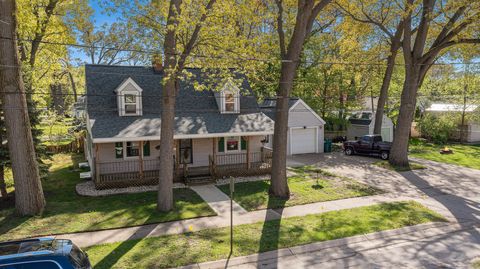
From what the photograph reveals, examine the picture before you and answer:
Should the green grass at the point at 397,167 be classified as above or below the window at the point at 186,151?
below

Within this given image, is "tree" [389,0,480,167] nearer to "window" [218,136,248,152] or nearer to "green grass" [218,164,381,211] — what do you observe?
"green grass" [218,164,381,211]

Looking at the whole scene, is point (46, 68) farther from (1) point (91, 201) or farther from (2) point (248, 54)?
(2) point (248, 54)

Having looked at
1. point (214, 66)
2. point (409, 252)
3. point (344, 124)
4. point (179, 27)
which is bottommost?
point (409, 252)

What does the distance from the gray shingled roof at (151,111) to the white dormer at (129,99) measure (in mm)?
367

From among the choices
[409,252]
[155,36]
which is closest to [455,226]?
[409,252]

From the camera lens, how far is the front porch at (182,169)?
55.7 ft

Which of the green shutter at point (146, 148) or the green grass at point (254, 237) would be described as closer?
the green grass at point (254, 237)

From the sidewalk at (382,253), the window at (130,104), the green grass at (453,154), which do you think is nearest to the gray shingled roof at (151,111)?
the window at (130,104)

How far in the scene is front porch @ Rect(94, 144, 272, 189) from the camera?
17.0 m

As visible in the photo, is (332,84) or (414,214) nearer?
(414,214)

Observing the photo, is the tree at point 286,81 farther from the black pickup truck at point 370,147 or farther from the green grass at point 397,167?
the black pickup truck at point 370,147

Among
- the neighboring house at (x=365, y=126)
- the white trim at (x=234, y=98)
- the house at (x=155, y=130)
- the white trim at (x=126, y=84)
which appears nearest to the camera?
the house at (x=155, y=130)

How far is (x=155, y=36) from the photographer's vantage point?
42.7 feet

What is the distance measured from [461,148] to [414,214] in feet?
72.4
